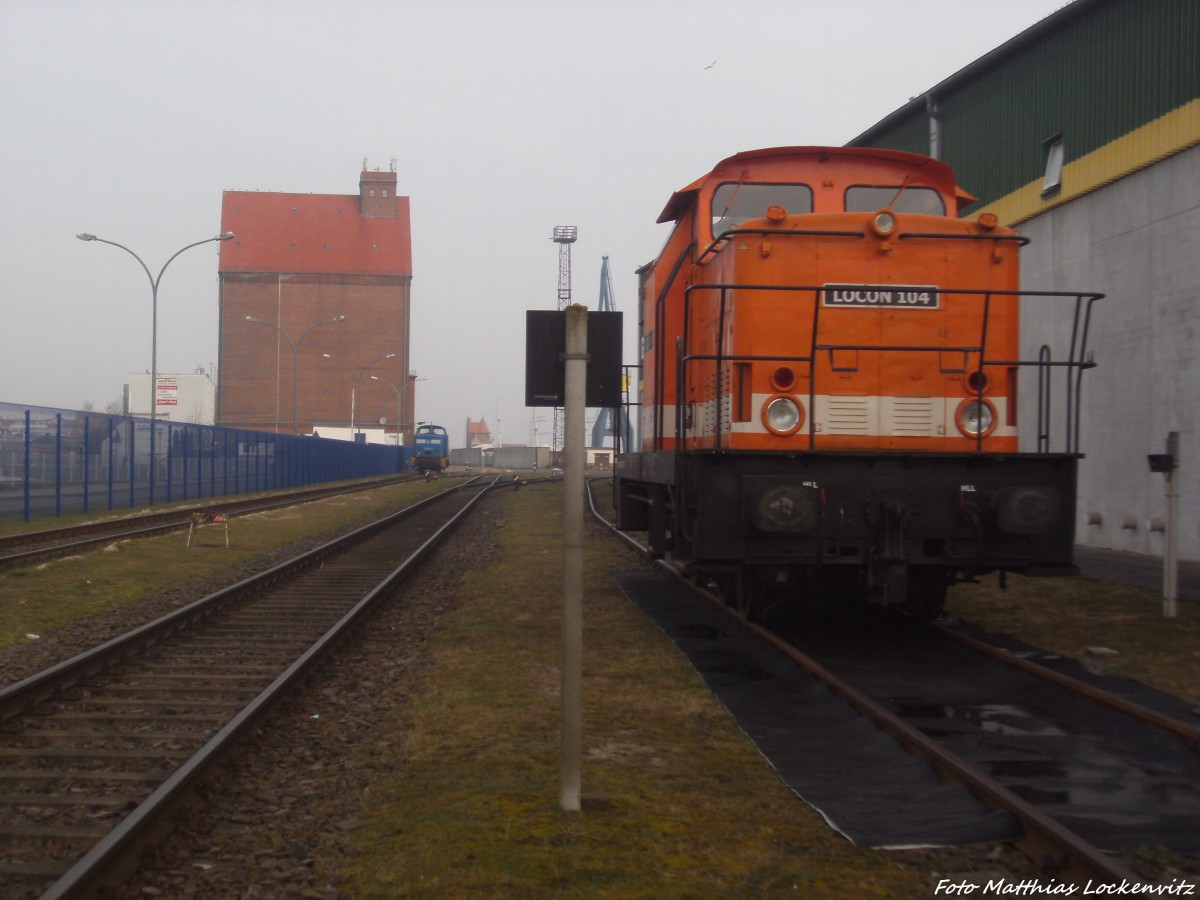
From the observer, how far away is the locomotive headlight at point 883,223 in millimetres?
7996

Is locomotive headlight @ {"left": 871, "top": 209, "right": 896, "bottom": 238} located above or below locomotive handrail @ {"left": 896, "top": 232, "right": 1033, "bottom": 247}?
above

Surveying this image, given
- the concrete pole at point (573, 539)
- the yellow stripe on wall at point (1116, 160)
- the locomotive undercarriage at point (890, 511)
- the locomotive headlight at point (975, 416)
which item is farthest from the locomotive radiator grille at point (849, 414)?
the yellow stripe on wall at point (1116, 160)

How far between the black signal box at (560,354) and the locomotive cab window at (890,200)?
4.73 metres

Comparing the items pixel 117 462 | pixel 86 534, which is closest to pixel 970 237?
pixel 86 534

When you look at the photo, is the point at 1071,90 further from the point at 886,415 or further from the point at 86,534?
the point at 86,534

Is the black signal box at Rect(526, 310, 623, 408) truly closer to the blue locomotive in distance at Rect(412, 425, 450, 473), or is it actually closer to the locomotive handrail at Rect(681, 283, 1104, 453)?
the locomotive handrail at Rect(681, 283, 1104, 453)

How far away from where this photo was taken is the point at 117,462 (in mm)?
25031

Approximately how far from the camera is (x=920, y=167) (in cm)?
906

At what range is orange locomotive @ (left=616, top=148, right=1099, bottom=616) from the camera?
7477mm

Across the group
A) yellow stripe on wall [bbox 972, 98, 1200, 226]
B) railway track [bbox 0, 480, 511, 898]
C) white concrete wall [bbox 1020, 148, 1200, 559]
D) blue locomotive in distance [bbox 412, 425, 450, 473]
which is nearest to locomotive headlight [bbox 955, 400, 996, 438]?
railway track [bbox 0, 480, 511, 898]

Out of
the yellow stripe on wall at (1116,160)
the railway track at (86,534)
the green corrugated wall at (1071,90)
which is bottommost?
the railway track at (86,534)

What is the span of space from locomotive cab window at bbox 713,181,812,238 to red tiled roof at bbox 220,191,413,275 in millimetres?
72851

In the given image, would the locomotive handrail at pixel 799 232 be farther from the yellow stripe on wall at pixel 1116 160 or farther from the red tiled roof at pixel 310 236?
the red tiled roof at pixel 310 236

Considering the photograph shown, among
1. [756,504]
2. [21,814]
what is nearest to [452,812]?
[21,814]
